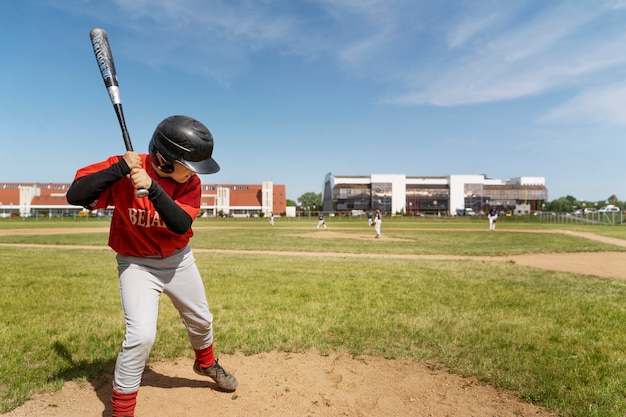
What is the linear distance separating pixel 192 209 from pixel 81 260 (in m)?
10.2

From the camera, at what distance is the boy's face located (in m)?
2.92

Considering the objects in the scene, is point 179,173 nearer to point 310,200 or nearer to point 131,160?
point 131,160

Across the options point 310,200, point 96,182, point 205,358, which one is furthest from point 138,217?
point 310,200

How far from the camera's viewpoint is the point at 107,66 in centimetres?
327

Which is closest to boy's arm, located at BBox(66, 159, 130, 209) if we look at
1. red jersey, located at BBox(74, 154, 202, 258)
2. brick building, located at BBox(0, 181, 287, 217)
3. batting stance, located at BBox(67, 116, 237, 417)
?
batting stance, located at BBox(67, 116, 237, 417)

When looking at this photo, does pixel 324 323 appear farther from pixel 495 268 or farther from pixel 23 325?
pixel 495 268

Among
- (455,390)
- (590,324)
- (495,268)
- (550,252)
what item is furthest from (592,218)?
(455,390)

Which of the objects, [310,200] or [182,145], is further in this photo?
[310,200]

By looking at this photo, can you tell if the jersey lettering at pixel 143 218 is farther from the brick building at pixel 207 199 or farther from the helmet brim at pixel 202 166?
the brick building at pixel 207 199

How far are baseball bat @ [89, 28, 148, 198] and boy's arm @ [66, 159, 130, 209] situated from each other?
23.3 inches

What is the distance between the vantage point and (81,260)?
37.8ft

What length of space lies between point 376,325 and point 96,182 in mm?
3793

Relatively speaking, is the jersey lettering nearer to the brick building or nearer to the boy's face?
the boy's face

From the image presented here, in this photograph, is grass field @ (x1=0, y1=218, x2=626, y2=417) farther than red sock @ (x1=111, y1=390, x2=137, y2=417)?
Yes
